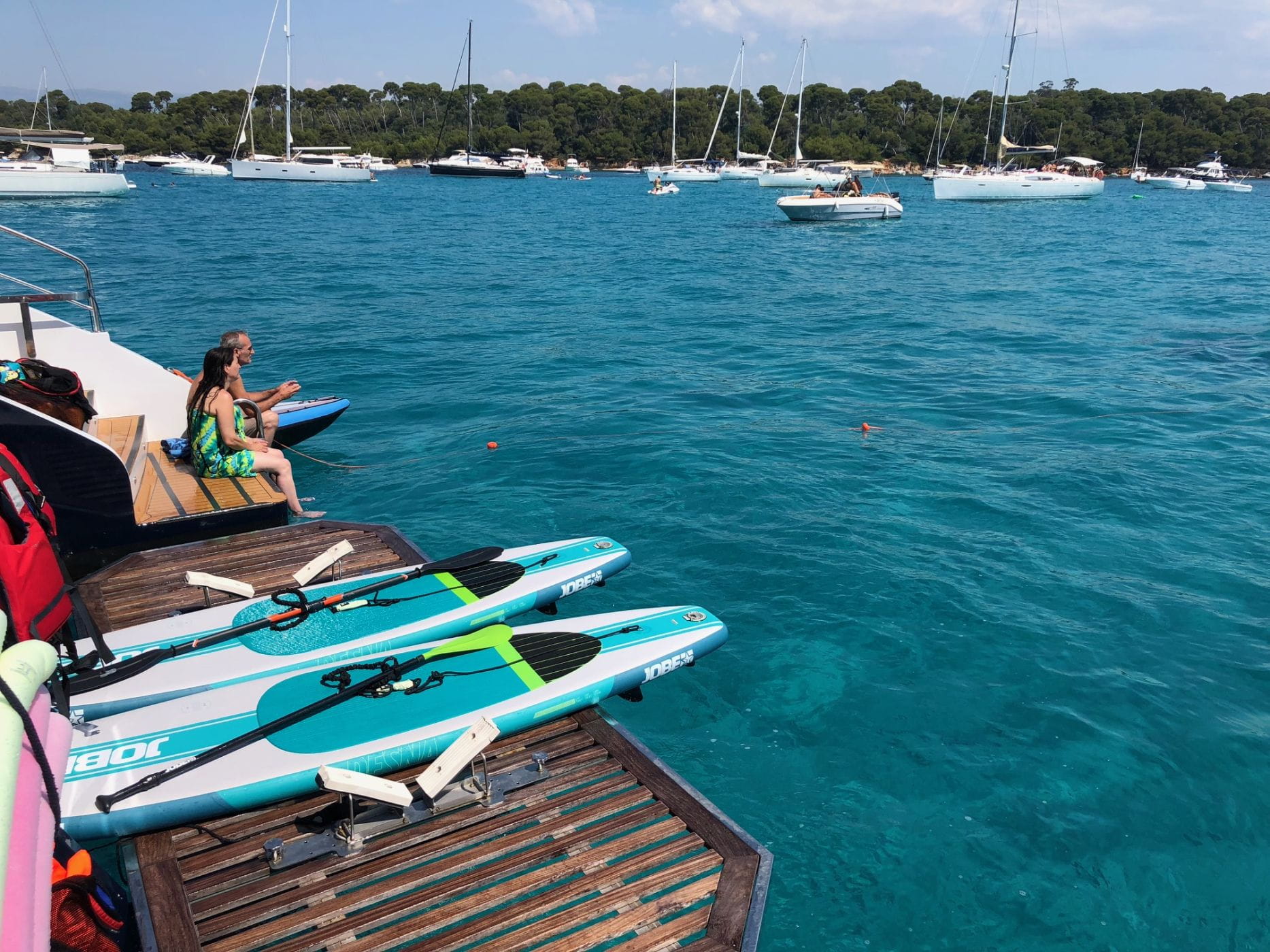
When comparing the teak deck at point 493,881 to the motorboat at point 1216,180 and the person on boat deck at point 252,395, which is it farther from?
the motorboat at point 1216,180

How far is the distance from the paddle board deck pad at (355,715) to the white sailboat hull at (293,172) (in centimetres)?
8620

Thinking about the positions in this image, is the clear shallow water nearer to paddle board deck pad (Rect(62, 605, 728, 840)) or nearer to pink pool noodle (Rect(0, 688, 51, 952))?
paddle board deck pad (Rect(62, 605, 728, 840))

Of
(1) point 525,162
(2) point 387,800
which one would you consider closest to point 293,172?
(1) point 525,162

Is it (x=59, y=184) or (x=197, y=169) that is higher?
(x=197, y=169)

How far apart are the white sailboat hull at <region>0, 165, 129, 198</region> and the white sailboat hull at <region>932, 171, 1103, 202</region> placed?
58.6m

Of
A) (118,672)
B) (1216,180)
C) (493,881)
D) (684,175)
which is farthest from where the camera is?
(1216,180)

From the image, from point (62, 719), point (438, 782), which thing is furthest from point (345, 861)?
point (62, 719)

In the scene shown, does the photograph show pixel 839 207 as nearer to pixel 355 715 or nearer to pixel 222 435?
pixel 222 435

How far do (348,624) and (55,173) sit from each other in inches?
2510

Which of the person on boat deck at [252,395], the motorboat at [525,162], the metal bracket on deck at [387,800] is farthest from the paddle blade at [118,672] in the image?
the motorboat at [525,162]

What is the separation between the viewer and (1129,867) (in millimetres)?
5871

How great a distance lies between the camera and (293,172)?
83.6 meters

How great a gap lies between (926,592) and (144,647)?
708 centimetres

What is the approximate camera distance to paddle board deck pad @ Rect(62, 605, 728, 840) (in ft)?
15.8
